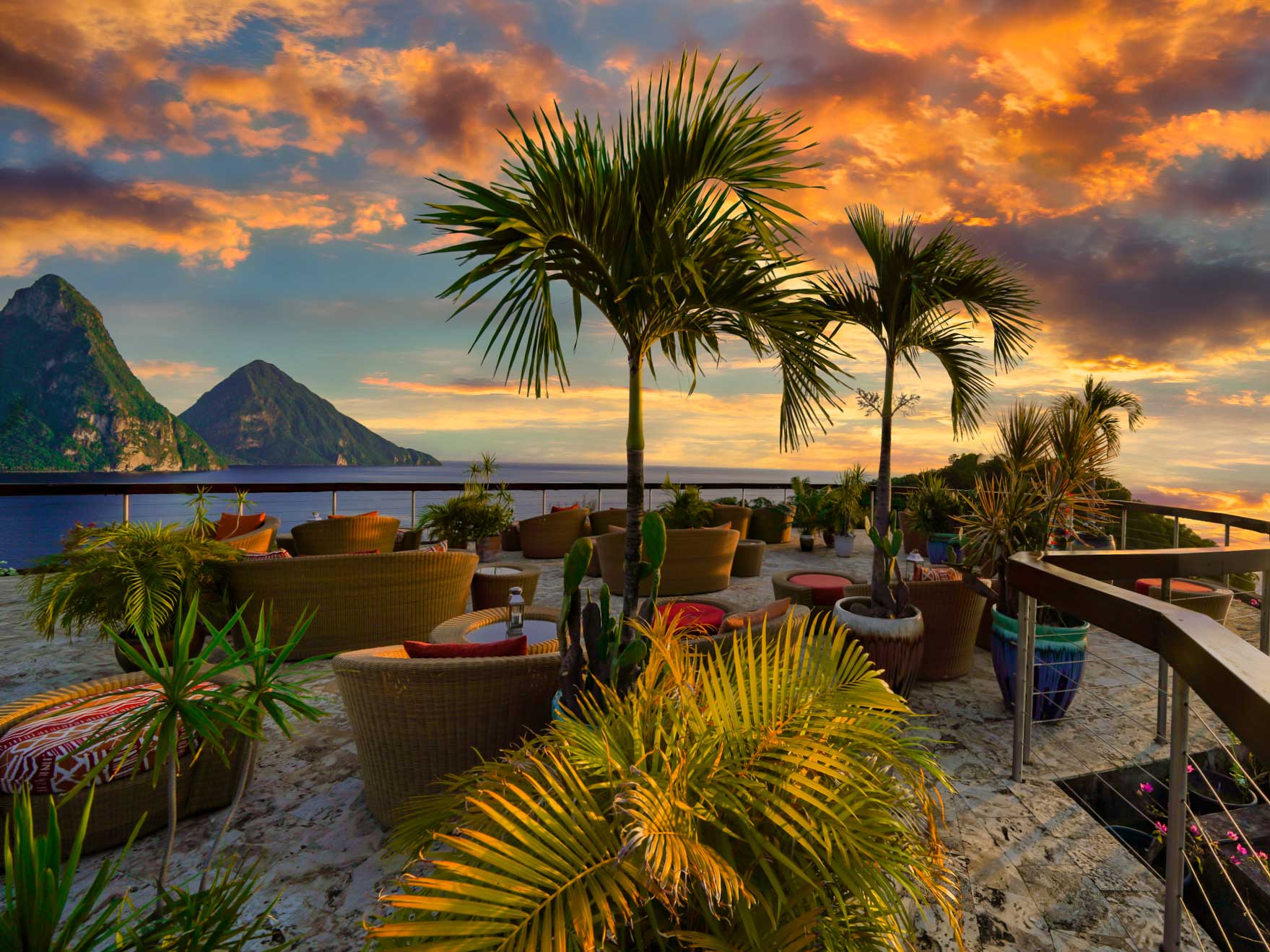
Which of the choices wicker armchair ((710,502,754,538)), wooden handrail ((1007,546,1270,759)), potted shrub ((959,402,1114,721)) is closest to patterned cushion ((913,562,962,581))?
potted shrub ((959,402,1114,721))

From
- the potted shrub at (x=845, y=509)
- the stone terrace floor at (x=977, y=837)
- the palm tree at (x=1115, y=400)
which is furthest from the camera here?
the palm tree at (x=1115, y=400)

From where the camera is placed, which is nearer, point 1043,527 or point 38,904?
point 38,904

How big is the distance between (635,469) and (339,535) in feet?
12.5

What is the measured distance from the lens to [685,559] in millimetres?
6012

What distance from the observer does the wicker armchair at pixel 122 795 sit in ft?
6.08

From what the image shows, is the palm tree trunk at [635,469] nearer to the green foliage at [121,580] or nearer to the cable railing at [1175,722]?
the cable railing at [1175,722]

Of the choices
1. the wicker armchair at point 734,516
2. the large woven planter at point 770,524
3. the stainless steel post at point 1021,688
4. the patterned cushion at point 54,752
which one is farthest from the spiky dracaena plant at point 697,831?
the large woven planter at point 770,524

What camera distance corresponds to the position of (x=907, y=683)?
3.19m

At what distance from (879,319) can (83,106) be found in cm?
971

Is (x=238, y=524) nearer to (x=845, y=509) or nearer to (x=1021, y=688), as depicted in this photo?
(x=1021, y=688)

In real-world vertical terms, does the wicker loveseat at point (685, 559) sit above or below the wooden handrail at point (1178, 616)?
below

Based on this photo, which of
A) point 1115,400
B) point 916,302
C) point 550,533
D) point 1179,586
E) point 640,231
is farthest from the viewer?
point 1115,400

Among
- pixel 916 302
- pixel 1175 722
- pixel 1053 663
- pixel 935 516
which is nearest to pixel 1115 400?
pixel 935 516

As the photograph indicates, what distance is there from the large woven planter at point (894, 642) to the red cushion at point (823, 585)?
1.01 meters
